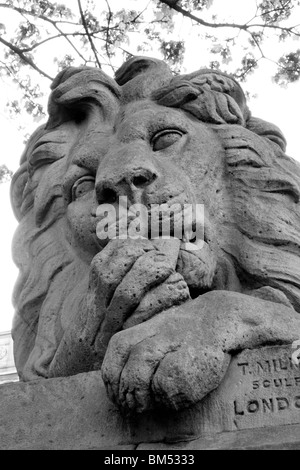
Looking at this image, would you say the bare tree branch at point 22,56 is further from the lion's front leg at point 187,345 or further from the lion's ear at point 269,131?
the lion's front leg at point 187,345

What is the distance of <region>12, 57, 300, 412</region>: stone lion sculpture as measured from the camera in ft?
6.72

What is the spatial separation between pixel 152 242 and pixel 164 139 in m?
0.67

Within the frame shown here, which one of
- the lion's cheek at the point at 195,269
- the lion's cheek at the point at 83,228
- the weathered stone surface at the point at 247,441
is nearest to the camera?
the weathered stone surface at the point at 247,441

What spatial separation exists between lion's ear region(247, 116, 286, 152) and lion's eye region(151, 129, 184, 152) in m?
0.58

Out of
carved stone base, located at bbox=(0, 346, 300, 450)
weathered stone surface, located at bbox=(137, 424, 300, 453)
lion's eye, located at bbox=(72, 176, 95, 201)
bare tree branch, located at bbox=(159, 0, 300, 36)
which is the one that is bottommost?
weathered stone surface, located at bbox=(137, 424, 300, 453)

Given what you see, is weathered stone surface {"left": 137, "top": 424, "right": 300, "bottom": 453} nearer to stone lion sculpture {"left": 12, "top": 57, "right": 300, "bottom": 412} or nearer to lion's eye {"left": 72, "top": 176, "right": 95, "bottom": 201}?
stone lion sculpture {"left": 12, "top": 57, "right": 300, "bottom": 412}

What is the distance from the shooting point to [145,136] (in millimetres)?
2924

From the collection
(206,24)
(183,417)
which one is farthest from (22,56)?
(183,417)

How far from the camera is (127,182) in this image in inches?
106

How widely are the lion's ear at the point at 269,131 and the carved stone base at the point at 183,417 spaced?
4.93ft

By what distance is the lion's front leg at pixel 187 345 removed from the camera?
1894mm

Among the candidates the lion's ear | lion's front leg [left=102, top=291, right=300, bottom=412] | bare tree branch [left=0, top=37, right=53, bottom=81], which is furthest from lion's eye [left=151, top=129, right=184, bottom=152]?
bare tree branch [left=0, top=37, right=53, bottom=81]

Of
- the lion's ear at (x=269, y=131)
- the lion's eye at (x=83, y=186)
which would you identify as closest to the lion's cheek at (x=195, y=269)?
the lion's eye at (x=83, y=186)
